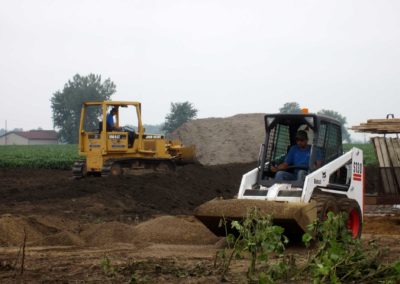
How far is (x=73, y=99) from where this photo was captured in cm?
11538

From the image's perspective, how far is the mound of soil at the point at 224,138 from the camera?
45.5 metres

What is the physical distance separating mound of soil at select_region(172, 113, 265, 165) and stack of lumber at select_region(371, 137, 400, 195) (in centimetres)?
2715

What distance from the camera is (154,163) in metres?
27.4

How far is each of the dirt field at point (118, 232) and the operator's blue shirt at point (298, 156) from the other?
5.24 ft

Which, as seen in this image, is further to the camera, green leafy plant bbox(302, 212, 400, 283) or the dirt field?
the dirt field

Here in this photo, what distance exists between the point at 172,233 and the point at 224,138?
3457 centimetres

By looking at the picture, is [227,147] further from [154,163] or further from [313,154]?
[313,154]

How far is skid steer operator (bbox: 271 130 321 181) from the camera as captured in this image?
495 inches

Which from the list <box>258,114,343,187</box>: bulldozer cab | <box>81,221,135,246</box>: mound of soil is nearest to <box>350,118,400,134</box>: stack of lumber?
<box>258,114,343,187</box>: bulldozer cab

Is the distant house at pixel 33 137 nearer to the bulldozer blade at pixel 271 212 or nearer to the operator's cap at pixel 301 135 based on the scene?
the operator's cap at pixel 301 135

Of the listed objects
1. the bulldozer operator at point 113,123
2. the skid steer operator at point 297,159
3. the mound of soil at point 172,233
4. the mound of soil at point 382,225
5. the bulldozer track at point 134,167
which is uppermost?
the bulldozer operator at point 113,123

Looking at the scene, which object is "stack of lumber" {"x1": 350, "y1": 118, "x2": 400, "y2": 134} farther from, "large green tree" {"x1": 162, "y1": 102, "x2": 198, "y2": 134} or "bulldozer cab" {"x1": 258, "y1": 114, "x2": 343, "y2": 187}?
"large green tree" {"x1": 162, "y1": 102, "x2": 198, "y2": 134}

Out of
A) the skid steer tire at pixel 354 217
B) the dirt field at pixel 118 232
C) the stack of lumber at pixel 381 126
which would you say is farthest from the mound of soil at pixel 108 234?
the stack of lumber at pixel 381 126

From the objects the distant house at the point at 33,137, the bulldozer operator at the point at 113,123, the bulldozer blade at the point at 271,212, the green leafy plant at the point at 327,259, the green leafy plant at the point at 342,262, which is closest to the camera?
the green leafy plant at the point at 342,262
